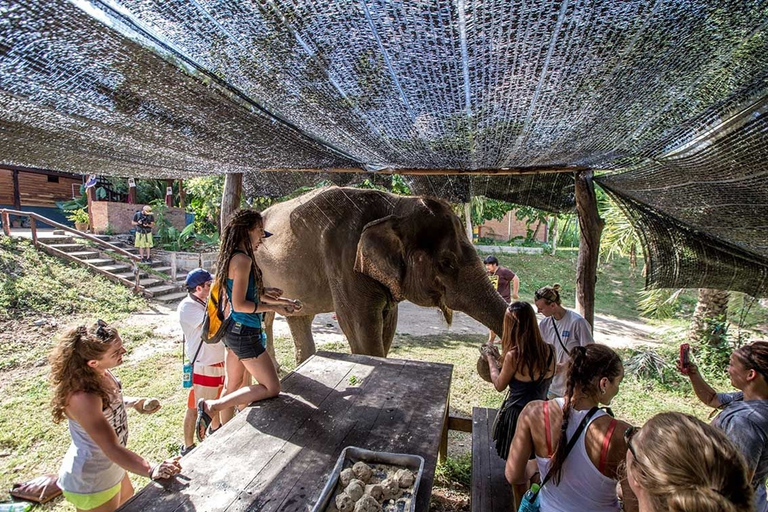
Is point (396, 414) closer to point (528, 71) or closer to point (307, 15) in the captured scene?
point (528, 71)

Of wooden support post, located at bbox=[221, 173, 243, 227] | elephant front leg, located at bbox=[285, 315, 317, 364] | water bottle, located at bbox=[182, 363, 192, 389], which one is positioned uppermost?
wooden support post, located at bbox=[221, 173, 243, 227]

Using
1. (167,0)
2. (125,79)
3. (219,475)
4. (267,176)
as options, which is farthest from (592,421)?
(267,176)

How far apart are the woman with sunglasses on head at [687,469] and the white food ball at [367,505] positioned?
3.70 ft

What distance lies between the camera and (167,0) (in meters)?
1.55

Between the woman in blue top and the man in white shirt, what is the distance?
2.12m

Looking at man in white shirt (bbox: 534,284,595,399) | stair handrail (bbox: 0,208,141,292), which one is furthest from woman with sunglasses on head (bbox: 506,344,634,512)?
stair handrail (bbox: 0,208,141,292)

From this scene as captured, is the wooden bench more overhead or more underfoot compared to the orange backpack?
more underfoot

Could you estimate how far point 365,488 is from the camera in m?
2.14

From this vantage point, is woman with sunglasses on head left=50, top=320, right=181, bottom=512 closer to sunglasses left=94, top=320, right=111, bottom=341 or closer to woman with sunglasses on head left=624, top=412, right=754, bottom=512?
sunglasses left=94, top=320, right=111, bottom=341

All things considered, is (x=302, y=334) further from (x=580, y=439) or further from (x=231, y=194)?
(x=580, y=439)

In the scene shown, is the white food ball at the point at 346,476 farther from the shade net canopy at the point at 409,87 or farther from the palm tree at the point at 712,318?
the palm tree at the point at 712,318

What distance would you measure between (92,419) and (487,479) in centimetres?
A: 249

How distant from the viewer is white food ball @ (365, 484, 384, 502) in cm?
209

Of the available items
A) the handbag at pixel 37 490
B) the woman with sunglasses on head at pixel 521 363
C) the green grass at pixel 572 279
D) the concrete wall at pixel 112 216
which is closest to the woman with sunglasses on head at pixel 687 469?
the woman with sunglasses on head at pixel 521 363
